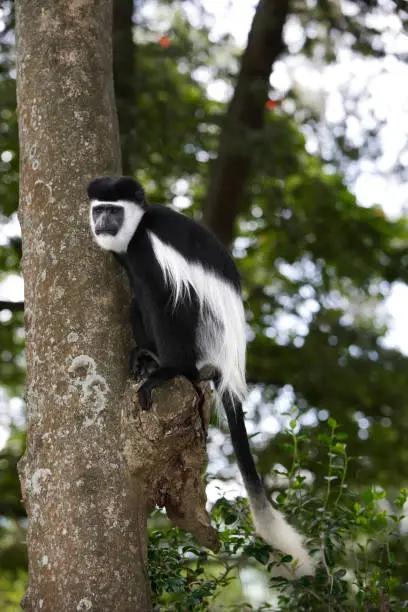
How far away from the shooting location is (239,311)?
2.81m

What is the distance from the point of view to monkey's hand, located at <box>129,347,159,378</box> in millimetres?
2438

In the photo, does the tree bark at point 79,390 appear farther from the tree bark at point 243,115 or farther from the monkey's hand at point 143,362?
the tree bark at point 243,115

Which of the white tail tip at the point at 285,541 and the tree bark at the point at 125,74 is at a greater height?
the tree bark at the point at 125,74

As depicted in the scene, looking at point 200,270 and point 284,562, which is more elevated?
point 200,270

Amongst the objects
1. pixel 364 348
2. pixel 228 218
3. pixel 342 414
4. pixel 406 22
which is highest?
pixel 406 22

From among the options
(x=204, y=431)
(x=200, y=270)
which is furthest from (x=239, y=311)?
(x=204, y=431)

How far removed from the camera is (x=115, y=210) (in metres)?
2.57

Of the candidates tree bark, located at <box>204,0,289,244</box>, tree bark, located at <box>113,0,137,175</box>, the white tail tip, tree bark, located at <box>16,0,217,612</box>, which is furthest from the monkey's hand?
tree bark, located at <box>204,0,289,244</box>

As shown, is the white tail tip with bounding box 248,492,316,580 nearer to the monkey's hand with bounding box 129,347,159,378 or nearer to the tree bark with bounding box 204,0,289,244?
the monkey's hand with bounding box 129,347,159,378

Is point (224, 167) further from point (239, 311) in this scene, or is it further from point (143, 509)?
point (143, 509)

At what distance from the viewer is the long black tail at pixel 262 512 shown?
2.40 meters

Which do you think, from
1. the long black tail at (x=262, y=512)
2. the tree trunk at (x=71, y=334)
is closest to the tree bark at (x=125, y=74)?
the tree trunk at (x=71, y=334)

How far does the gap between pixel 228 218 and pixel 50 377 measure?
2.95 m

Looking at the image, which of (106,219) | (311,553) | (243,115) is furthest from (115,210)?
(243,115)
